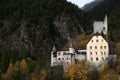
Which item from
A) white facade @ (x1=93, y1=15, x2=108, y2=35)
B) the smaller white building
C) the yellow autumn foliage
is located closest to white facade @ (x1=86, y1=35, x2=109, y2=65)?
the smaller white building

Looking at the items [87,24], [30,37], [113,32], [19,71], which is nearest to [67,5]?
[87,24]

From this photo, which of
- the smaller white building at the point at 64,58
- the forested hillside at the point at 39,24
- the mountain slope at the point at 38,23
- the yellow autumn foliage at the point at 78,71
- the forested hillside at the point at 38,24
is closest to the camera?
the yellow autumn foliage at the point at 78,71

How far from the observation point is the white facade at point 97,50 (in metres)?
92.2

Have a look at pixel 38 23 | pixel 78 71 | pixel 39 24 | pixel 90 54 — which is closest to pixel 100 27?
pixel 90 54

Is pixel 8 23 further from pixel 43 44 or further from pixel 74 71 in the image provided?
pixel 74 71

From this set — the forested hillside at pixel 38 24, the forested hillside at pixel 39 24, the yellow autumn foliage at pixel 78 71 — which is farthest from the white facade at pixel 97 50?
the forested hillside at pixel 38 24

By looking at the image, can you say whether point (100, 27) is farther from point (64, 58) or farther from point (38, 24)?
point (38, 24)

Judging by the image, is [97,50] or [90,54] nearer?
[90,54]

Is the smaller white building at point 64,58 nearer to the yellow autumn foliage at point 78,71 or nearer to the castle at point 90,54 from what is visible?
the castle at point 90,54

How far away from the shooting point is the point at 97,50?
9388 cm

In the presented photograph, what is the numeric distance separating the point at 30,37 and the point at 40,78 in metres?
55.5

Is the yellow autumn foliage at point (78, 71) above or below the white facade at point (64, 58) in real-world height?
below

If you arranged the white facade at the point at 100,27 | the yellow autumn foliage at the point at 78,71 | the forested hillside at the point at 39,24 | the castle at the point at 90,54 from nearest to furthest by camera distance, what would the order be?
1. the yellow autumn foliage at the point at 78,71
2. the castle at the point at 90,54
3. the white facade at the point at 100,27
4. the forested hillside at the point at 39,24

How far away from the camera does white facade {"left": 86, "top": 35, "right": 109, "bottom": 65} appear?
3632 inches
